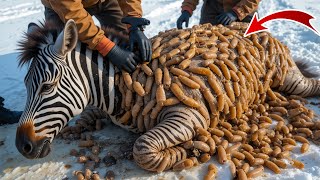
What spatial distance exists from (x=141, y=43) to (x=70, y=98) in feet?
2.59

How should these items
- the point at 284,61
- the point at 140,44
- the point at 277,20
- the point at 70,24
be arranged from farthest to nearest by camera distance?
the point at 277,20 < the point at 284,61 < the point at 140,44 < the point at 70,24

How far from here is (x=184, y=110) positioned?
2928mm

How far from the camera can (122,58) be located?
304cm

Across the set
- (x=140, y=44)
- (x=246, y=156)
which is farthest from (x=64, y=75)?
(x=246, y=156)

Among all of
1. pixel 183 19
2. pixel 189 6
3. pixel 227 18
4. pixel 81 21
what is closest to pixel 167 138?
pixel 81 21

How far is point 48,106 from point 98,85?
495mm

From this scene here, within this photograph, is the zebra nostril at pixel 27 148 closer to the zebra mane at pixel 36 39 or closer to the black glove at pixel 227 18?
the zebra mane at pixel 36 39

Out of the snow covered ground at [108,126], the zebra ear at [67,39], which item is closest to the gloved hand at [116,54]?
the zebra ear at [67,39]

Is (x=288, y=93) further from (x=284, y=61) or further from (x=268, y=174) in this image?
(x=268, y=174)

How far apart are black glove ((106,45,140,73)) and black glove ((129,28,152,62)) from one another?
9 centimetres

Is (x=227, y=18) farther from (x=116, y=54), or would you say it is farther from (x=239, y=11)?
(x=116, y=54)

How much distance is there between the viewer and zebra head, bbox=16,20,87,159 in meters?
2.70

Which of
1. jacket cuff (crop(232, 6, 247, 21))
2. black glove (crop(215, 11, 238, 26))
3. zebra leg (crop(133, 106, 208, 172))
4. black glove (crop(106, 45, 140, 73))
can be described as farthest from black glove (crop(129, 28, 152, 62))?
jacket cuff (crop(232, 6, 247, 21))

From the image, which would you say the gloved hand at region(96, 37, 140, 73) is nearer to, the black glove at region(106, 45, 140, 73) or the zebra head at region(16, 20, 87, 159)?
the black glove at region(106, 45, 140, 73)
